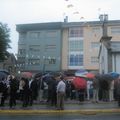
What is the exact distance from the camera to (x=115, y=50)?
33.6 m

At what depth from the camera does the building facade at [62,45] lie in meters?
72.8

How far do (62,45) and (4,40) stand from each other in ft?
66.2

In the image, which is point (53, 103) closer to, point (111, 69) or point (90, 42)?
point (111, 69)

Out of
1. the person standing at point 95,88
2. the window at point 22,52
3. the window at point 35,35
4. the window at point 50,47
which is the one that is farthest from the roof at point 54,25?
the person standing at point 95,88

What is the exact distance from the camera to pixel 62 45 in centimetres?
7538

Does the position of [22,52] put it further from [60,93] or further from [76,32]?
[60,93]

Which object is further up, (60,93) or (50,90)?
(50,90)

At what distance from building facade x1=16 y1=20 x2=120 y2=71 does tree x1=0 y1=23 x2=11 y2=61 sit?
47.1 feet

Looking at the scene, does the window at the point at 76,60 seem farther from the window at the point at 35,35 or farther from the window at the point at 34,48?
the window at the point at 35,35

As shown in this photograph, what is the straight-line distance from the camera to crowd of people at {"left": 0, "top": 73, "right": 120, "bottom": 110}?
2191 centimetres

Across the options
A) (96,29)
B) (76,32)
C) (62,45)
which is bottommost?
(62,45)

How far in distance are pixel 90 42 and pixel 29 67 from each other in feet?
42.8

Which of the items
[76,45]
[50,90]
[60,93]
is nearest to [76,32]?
[76,45]

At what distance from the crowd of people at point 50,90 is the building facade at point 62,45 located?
4305 cm
